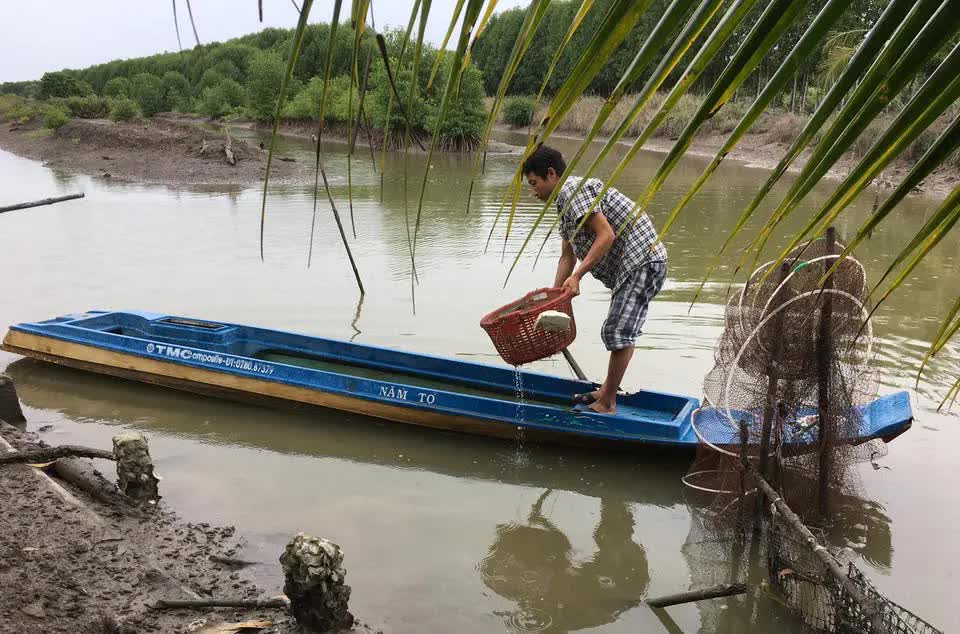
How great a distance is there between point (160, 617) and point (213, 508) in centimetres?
151

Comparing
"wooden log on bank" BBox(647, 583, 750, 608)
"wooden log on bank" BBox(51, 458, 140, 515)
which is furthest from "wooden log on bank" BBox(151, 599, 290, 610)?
"wooden log on bank" BBox(647, 583, 750, 608)

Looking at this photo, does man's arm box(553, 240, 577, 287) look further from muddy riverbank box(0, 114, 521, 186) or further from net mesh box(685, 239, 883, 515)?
muddy riverbank box(0, 114, 521, 186)

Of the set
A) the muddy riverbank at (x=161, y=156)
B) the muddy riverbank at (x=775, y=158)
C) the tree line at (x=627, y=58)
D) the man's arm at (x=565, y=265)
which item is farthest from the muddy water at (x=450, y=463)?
the tree line at (x=627, y=58)

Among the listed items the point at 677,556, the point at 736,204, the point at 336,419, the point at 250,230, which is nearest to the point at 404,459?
the point at 336,419

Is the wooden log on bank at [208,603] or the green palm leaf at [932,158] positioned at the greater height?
the green palm leaf at [932,158]

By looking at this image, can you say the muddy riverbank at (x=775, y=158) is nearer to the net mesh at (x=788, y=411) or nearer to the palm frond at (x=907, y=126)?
the net mesh at (x=788, y=411)

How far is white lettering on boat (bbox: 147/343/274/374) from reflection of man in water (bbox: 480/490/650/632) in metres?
2.66

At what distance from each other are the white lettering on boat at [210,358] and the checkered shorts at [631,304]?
2932 mm

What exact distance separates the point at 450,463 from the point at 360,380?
1024mm

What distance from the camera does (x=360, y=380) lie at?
21.4 ft

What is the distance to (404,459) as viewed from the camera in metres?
6.27

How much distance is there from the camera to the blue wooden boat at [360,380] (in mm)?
5820

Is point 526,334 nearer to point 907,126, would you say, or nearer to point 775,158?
point 907,126

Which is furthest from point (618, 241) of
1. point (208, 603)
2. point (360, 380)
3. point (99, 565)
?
point (99, 565)
